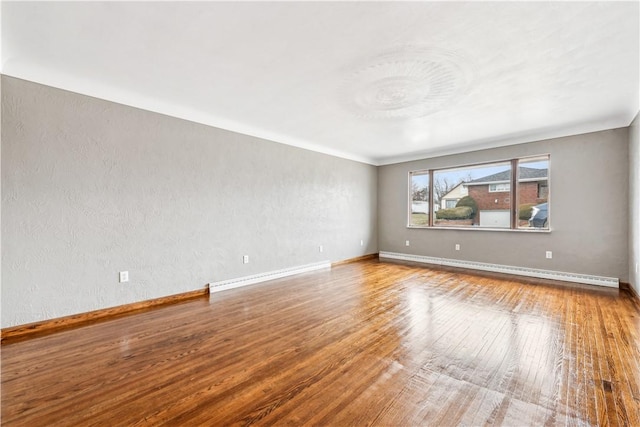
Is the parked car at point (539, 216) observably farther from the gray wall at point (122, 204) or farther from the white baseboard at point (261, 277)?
the gray wall at point (122, 204)

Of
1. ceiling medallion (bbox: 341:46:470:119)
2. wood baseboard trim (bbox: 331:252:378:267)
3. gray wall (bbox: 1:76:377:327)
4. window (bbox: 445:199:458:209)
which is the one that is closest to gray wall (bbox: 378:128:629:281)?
window (bbox: 445:199:458:209)

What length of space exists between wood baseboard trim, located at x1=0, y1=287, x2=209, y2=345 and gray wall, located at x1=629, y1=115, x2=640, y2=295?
5793 mm

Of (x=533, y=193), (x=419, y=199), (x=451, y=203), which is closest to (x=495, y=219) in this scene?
(x=533, y=193)

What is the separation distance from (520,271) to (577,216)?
4.02 ft

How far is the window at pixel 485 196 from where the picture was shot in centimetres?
472

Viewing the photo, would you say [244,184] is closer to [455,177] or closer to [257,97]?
[257,97]

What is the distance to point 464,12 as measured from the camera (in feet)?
5.91

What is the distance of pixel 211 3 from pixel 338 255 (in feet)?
15.9

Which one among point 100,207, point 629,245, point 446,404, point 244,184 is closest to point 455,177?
point 629,245

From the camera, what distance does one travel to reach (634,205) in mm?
3572

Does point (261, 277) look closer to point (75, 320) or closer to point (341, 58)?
point (75, 320)

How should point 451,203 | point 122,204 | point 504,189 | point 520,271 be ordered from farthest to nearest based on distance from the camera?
point 451,203
point 504,189
point 520,271
point 122,204

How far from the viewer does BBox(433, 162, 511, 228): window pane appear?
5.07 meters

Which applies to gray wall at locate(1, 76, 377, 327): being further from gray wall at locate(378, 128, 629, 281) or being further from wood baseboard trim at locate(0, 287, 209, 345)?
gray wall at locate(378, 128, 629, 281)
